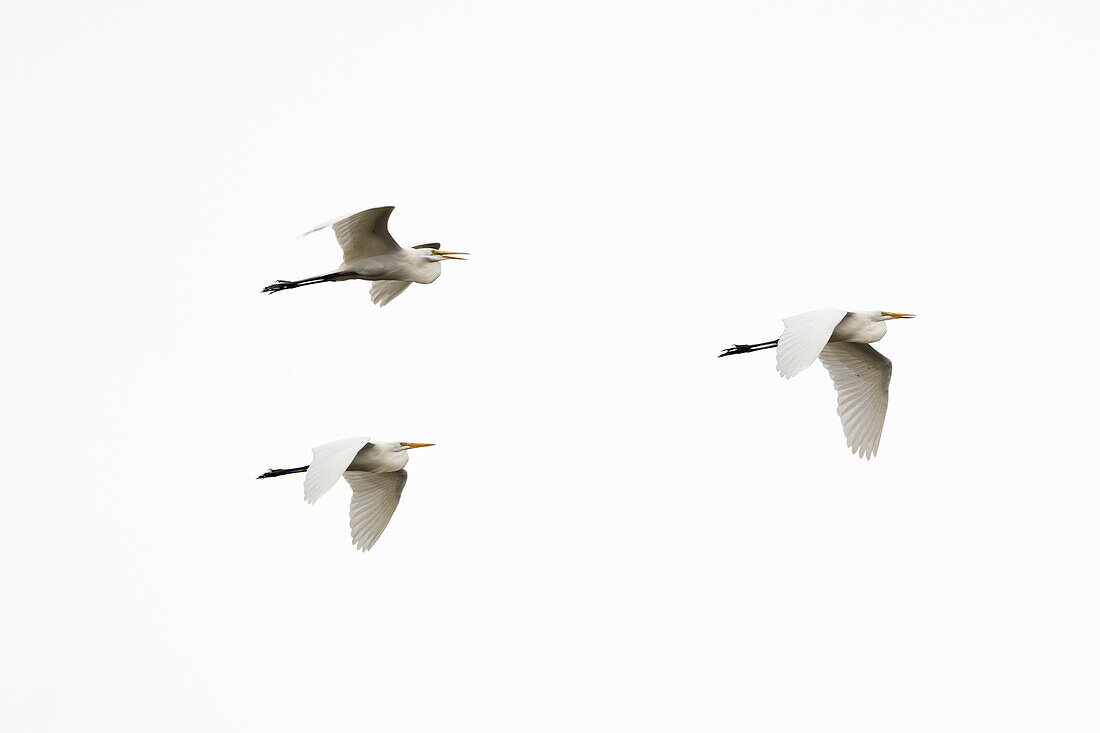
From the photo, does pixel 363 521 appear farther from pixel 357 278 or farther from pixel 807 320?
pixel 807 320

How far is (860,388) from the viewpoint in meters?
14.3

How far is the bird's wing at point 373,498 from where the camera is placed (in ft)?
45.8

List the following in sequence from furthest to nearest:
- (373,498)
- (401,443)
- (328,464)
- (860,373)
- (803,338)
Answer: (860,373) → (373,498) → (401,443) → (803,338) → (328,464)

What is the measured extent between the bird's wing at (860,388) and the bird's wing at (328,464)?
3.89 metres

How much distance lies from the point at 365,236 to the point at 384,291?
1174 mm

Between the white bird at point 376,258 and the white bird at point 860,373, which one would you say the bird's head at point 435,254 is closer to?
the white bird at point 376,258

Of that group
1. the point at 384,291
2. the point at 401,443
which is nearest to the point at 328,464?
the point at 401,443

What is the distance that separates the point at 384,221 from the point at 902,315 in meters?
4.08

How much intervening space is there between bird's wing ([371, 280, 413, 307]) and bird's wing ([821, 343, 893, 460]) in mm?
3588

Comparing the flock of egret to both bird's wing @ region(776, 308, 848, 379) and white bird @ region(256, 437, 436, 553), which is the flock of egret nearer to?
white bird @ region(256, 437, 436, 553)

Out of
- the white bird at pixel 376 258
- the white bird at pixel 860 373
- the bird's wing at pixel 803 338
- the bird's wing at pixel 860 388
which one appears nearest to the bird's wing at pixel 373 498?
the white bird at pixel 376 258

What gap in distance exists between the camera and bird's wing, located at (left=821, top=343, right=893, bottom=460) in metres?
14.2

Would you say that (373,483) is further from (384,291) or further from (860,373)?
(860,373)

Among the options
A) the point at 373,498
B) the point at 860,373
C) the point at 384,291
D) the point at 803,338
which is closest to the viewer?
the point at 803,338
